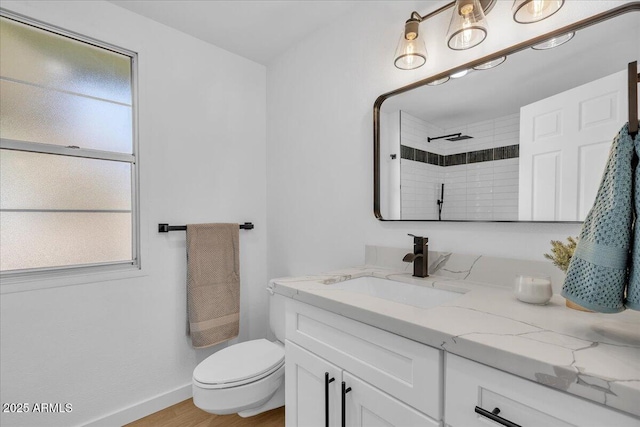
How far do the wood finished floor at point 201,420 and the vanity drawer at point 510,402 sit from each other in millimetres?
1366

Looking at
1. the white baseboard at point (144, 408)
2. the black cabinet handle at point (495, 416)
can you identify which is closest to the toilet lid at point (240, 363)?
the white baseboard at point (144, 408)

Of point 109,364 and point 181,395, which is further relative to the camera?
point 181,395

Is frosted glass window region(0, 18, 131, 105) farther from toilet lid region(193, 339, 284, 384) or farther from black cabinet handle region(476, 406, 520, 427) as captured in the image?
black cabinet handle region(476, 406, 520, 427)

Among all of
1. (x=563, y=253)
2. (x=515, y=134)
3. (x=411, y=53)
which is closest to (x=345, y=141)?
(x=411, y=53)

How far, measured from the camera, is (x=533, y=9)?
1055 millimetres

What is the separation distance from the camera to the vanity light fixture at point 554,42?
104 cm

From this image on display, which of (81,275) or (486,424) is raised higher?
(81,275)

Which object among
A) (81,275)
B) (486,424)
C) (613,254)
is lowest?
(486,424)

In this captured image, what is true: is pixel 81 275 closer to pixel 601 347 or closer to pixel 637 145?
pixel 601 347

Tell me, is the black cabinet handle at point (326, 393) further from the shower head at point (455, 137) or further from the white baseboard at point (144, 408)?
the white baseboard at point (144, 408)

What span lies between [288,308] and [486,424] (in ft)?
2.47

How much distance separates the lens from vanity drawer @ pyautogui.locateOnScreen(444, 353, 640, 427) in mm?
549

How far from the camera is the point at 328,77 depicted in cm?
187

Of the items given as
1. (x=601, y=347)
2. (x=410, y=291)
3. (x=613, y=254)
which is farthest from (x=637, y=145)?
(x=410, y=291)
